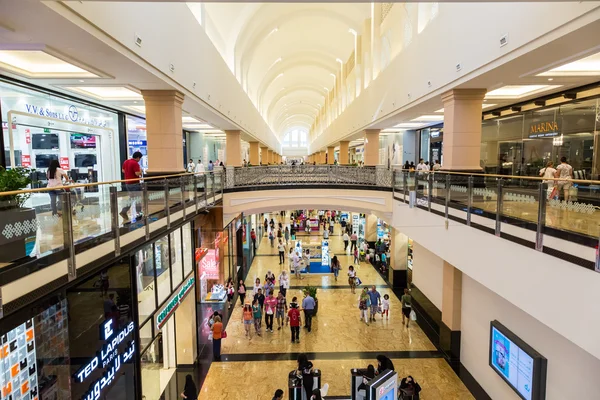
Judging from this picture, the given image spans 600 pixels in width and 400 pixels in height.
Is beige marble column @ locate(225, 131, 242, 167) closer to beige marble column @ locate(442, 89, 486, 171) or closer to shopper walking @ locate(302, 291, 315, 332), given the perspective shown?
shopper walking @ locate(302, 291, 315, 332)

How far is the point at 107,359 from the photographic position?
17.3ft

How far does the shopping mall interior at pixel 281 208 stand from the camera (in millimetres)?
4355

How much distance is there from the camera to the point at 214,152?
1165 inches

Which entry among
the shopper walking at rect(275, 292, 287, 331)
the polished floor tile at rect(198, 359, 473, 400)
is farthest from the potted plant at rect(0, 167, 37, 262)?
the shopper walking at rect(275, 292, 287, 331)

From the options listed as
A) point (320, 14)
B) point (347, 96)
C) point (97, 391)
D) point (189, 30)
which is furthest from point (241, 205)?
point (347, 96)

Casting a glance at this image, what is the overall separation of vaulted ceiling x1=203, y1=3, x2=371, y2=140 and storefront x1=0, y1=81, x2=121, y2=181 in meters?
5.27

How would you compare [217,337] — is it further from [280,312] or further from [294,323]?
[280,312]

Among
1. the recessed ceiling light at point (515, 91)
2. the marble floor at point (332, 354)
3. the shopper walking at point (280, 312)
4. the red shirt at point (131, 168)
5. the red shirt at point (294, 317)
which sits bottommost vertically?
the marble floor at point (332, 354)

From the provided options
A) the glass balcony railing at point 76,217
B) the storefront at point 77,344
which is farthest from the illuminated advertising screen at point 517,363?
the glass balcony railing at point 76,217

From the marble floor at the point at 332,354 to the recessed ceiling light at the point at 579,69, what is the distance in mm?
8010

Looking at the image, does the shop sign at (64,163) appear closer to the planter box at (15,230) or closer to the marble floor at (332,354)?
the marble floor at (332,354)

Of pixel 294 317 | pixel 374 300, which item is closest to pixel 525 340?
pixel 374 300

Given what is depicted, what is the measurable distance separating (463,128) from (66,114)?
11.1m

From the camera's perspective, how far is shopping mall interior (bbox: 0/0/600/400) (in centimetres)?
436
